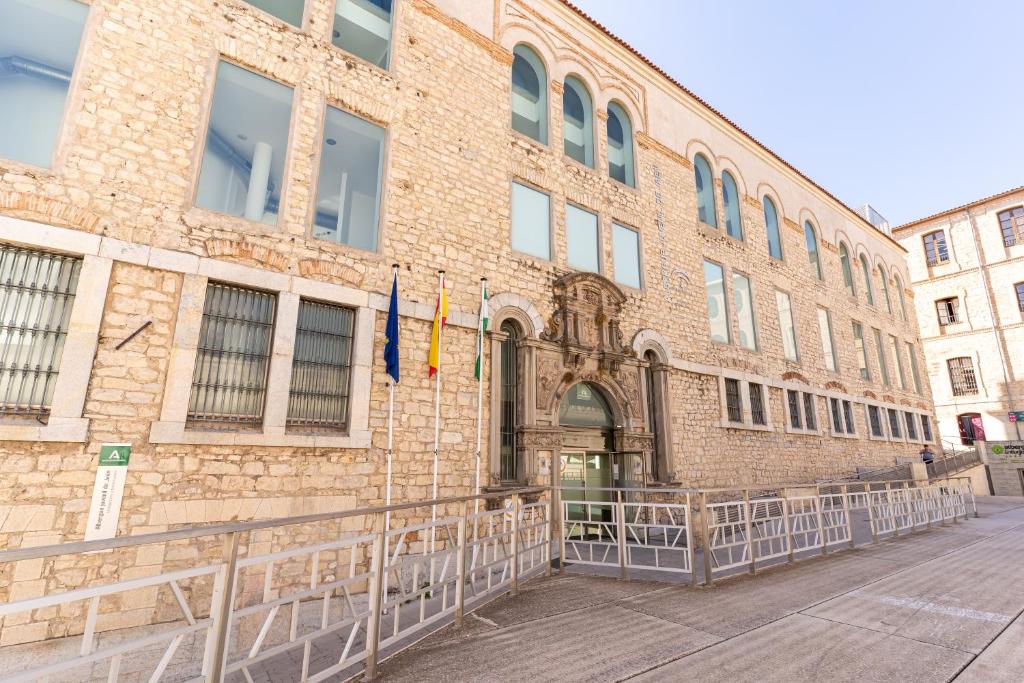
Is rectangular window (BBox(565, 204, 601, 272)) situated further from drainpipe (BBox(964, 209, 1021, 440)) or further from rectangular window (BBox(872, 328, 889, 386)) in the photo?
drainpipe (BBox(964, 209, 1021, 440))

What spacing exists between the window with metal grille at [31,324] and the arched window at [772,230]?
17.9 m

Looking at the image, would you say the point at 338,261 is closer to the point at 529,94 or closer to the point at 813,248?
the point at 529,94

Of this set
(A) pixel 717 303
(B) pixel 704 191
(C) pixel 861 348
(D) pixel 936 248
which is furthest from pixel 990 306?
(A) pixel 717 303

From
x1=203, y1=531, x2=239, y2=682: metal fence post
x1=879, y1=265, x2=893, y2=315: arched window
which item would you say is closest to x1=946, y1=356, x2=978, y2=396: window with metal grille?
x1=879, y1=265, x2=893, y2=315: arched window

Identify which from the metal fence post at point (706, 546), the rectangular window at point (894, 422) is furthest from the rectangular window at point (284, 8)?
the rectangular window at point (894, 422)

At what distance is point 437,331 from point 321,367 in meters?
1.81

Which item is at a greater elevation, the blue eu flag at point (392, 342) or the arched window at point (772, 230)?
the arched window at point (772, 230)

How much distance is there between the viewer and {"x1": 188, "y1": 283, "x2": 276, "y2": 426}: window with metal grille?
6137mm

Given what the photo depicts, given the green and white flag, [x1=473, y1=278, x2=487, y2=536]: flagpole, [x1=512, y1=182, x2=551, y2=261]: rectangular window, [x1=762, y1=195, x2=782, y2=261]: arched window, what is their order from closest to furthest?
[x1=473, y1=278, x2=487, y2=536]: flagpole < the green and white flag < [x1=512, y1=182, x2=551, y2=261]: rectangular window < [x1=762, y1=195, x2=782, y2=261]: arched window

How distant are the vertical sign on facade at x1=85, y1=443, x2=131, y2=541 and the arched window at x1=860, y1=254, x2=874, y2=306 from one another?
25.0 m

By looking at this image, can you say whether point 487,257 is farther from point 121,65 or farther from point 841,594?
point 841,594

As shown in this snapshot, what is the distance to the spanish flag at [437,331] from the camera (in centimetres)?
745

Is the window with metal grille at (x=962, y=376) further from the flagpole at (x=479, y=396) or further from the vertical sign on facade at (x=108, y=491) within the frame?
the vertical sign on facade at (x=108, y=491)

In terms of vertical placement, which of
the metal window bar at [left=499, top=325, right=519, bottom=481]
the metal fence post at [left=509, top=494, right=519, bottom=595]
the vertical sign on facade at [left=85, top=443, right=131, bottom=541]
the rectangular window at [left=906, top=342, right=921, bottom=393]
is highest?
the rectangular window at [left=906, top=342, right=921, bottom=393]
